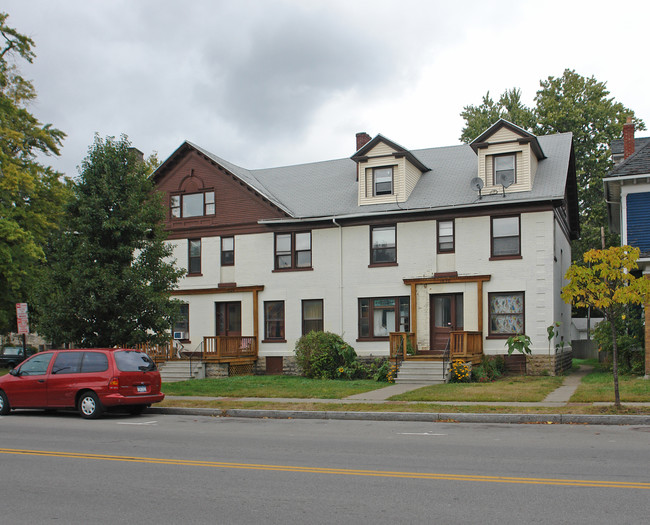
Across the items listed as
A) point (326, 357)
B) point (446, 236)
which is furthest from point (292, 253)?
point (446, 236)

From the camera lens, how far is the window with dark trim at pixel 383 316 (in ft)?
89.4

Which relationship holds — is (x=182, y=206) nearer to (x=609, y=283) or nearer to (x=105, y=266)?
(x=105, y=266)

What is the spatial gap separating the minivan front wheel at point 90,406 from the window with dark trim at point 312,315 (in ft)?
44.6

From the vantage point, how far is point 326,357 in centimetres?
2641

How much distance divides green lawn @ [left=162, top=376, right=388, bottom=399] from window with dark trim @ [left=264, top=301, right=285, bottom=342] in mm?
4022

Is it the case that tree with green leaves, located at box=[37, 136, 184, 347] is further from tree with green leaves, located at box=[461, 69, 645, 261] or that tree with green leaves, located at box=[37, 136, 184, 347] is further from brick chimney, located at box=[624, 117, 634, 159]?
tree with green leaves, located at box=[461, 69, 645, 261]

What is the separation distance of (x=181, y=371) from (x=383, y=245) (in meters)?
9.49

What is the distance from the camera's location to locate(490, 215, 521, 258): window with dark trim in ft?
84.4

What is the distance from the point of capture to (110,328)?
813 inches

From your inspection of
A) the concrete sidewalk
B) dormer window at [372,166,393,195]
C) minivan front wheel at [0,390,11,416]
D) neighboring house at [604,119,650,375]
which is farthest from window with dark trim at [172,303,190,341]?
neighboring house at [604,119,650,375]

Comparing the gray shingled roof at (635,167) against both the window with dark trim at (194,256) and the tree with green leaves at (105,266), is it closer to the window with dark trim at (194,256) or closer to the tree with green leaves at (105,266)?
the tree with green leaves at (105,266)

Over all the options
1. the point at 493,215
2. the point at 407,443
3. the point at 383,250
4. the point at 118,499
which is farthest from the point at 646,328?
the point at 118,499

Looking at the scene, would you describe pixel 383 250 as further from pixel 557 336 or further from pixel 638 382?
pixel 638 382

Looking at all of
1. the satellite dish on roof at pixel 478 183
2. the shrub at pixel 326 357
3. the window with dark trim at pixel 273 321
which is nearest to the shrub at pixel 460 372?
the shrub at pixel 326 357
